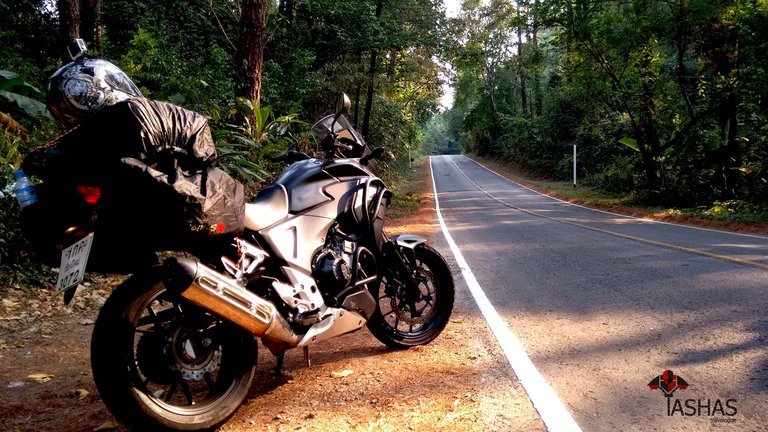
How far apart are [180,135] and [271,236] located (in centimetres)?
86

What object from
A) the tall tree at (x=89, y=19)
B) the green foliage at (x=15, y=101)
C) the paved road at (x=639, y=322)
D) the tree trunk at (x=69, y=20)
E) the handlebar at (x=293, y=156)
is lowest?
the paved road at (x=639, y=322)

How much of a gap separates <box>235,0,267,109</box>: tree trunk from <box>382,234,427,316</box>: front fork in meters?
5.48

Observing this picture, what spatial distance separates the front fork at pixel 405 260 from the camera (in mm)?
4035

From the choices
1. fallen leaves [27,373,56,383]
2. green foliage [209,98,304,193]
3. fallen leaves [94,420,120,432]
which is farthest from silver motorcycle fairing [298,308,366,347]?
green foliage [209,98,304,193]

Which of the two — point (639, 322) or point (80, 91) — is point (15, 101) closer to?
point (80, 91)

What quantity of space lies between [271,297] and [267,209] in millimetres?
535

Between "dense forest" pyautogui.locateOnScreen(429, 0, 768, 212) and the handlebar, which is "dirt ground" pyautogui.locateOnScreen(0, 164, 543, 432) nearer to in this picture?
the handlebar

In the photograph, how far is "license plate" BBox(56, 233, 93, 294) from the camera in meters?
2.29

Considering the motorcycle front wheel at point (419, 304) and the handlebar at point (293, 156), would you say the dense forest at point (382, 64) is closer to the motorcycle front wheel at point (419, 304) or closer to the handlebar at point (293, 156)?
the handlebar at point (293, 156)

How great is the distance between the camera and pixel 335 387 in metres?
3.29

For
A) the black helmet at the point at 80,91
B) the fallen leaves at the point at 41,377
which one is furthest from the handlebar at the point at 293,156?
the fallen leaves at the point at 41,377

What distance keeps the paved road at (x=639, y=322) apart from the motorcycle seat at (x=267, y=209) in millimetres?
1916

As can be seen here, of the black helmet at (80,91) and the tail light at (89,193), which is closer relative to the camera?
the tail light at (89,193)

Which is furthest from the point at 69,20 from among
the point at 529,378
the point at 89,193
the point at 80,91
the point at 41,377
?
the point at 529,378
